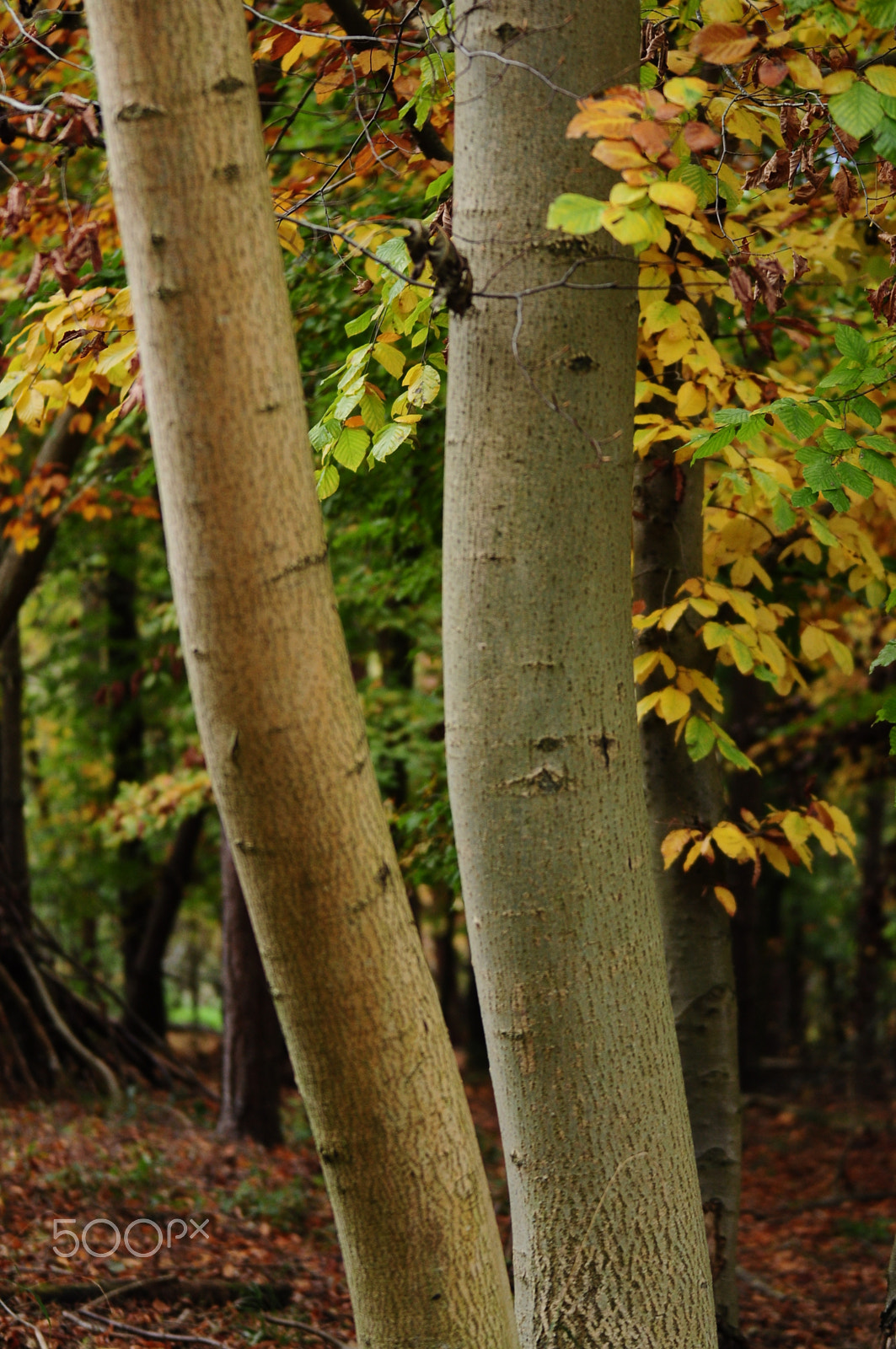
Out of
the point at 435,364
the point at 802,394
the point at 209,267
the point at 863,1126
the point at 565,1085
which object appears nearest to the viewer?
the point at 209,267

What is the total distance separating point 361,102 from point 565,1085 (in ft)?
14.0

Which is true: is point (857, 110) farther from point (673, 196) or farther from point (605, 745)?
point (605, 745)

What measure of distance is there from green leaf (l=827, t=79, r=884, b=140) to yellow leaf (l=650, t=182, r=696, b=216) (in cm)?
59

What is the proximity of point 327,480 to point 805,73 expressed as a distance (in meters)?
1.56

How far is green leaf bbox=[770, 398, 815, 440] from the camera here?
2.55 m

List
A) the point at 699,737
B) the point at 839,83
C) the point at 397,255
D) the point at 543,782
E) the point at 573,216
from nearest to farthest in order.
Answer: the point at 573,216
the point at 543,782
the point at 839,83
the point at 397,255
the point at 699,737

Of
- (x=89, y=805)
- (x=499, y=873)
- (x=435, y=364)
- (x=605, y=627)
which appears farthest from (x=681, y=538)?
(x=89, y=805)

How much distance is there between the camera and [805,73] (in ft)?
8.01

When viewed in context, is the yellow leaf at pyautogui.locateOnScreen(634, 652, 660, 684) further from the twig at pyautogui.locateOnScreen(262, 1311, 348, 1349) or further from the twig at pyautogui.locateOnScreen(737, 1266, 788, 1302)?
the twig at pyautogui.locateOnScreen(737, 1266, 788, 1302)

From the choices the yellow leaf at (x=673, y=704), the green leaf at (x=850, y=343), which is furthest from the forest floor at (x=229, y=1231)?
the green leaf at (x=850, y=343)

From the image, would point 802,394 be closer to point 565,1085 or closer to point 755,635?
point 755,635

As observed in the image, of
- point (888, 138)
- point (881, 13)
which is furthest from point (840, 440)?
point (881, 13)

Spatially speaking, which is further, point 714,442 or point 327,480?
point 327,480

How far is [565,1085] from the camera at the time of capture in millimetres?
1995
